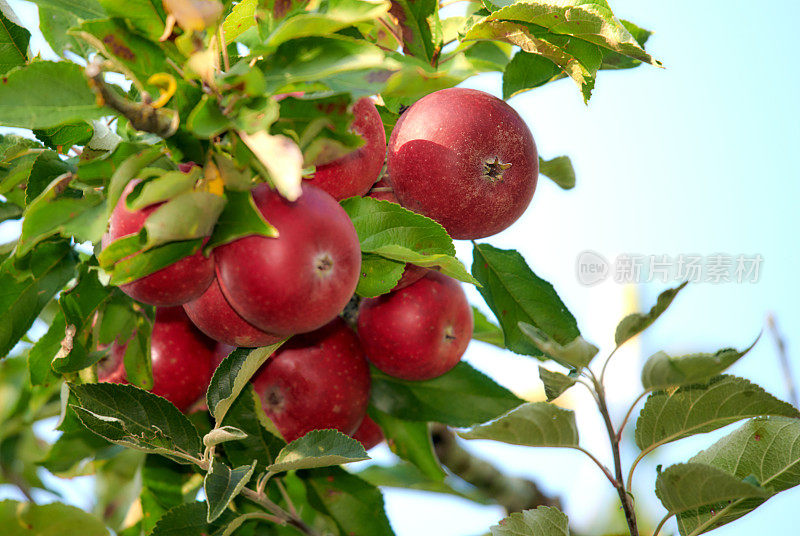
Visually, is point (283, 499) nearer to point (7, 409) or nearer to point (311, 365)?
point (311, 365)

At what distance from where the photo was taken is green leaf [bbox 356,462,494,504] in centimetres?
300

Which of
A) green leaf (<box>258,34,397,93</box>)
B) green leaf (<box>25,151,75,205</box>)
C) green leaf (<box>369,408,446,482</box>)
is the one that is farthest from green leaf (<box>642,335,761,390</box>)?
green leaf (<box>25,151,75,205</box>)

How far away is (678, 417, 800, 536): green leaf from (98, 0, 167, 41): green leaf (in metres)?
1.51

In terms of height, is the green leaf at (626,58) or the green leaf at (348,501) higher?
the green leaf at (626,58)

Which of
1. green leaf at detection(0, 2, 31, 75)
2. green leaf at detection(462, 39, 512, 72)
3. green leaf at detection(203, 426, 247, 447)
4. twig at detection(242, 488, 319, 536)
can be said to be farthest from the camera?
green leaf at detection(462, 39, 512, 72)

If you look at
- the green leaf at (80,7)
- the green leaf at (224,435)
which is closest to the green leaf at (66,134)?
the green leaf at (80,7)

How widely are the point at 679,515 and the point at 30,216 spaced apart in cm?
161

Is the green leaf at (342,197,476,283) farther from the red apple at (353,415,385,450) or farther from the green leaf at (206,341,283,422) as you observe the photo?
the red apple at (353,415,385,450)

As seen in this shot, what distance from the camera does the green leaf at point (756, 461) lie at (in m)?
1.79

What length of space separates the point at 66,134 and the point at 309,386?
2.87ft

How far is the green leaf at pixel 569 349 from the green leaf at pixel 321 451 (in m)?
0.44

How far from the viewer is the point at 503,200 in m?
1.83

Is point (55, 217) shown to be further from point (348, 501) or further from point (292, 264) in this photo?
point (348, 501)

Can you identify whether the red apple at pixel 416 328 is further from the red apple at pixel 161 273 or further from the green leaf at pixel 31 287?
the green leaf at pixel 31 287
